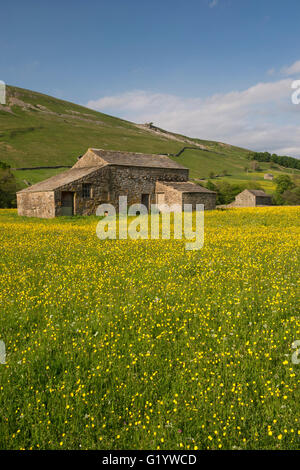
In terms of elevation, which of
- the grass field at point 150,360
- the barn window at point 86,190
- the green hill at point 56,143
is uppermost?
the green hill at point 56,143

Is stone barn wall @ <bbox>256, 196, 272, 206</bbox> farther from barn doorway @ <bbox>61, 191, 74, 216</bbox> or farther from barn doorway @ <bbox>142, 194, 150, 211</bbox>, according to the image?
barn doorway @ <bbox>61, 191, 74, 216</bbox>

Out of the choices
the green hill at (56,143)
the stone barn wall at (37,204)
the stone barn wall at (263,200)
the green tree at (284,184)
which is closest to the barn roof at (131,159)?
the stone barn wall at (37,204)

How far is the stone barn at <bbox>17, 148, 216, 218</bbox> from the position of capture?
31.9m

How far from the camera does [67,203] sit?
3178 cm

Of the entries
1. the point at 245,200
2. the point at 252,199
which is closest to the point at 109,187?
the point at 252,199

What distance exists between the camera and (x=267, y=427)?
3.25m

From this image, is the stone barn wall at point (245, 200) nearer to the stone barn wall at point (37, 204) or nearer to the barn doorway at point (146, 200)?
the barn doorway at point (146, 200)

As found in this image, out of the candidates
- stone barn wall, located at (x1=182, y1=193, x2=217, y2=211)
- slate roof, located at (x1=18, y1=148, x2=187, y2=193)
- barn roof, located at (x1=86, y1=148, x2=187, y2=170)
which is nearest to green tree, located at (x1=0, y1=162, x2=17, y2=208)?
slate roof, located at (x1=18, y1=148, x2=187, y2=193)

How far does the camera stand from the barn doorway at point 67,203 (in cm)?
3147

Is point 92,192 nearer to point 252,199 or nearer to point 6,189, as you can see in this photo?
point 6,189

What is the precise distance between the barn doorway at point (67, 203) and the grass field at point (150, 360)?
23642 mm

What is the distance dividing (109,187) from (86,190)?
325 cm
